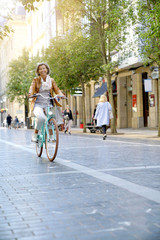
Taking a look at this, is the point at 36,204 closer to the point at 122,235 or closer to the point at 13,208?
the point at 13,208

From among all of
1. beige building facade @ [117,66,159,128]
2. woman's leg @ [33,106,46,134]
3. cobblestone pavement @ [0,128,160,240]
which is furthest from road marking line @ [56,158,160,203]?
beige building facade @ [117,66,159,128]

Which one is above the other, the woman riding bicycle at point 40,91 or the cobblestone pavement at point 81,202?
the woman riding bicycle at point 40,91

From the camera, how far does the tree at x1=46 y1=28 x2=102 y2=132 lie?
88.2 feet

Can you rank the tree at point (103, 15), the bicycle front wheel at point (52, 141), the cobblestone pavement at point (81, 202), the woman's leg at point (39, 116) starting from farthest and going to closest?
the tree at point (103, 15) → the woman's leg at point (39, 116) → the bicycle front wheel at point (52, 141) → the cobblestone pavement at point (81, 202)

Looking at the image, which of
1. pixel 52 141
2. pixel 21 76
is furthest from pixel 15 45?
pixel 52 141

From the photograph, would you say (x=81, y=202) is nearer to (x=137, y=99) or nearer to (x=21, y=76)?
(x=137, y=99)

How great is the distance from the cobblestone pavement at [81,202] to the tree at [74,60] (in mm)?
18768

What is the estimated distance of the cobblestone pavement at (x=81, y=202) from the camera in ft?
12.0

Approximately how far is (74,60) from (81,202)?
2311 centimetres

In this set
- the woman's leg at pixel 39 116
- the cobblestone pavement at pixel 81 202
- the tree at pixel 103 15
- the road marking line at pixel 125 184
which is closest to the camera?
the cobblestone pavement at pixel 81 202

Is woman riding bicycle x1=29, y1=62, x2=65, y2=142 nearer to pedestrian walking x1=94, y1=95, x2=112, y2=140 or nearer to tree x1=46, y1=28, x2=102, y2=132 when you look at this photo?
pedestrian walking x1=94, y1=95, x2=112, y2=140

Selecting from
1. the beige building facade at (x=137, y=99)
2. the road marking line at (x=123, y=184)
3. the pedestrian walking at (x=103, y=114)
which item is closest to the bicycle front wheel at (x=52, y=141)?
the road marking line at (x=123, y=184)

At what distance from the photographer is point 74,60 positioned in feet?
90.2

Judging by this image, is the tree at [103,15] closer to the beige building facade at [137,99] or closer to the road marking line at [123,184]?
the beige building facade at [137,99]
